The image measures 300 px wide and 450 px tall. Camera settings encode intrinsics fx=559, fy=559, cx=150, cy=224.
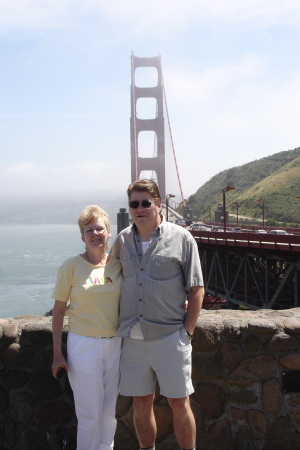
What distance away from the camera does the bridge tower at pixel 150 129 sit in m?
68.0

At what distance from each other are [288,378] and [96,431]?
113cm

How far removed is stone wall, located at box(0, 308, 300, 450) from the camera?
3148mm

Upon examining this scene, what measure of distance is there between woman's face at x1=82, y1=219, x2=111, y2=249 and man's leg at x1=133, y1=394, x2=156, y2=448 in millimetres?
802

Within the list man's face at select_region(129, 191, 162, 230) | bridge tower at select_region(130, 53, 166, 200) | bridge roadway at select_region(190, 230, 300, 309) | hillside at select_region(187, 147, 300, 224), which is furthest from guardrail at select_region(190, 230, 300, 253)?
bridge tower at select_region(130, 53, 166, 200)

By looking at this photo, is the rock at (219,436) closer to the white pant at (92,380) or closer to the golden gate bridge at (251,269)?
the white pant at (92,380)

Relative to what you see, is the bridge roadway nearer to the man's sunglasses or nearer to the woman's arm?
the man's sunglasses

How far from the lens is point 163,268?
2.78 meters

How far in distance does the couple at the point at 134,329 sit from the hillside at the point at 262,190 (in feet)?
197

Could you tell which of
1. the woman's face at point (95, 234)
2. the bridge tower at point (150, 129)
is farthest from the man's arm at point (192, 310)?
the bridge tower at point (150, 129)

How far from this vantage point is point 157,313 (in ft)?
8.95

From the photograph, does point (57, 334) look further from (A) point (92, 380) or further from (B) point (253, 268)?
(B) point (253, 268)

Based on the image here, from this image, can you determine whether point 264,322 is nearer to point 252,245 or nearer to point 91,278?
point 91,278

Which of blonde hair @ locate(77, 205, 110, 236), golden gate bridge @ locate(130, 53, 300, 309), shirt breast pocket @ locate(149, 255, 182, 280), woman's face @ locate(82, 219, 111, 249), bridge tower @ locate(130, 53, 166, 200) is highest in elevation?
bridge tower @ locate(130, 53, 166, 200)

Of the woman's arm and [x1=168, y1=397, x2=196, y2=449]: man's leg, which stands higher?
the woman's arm
